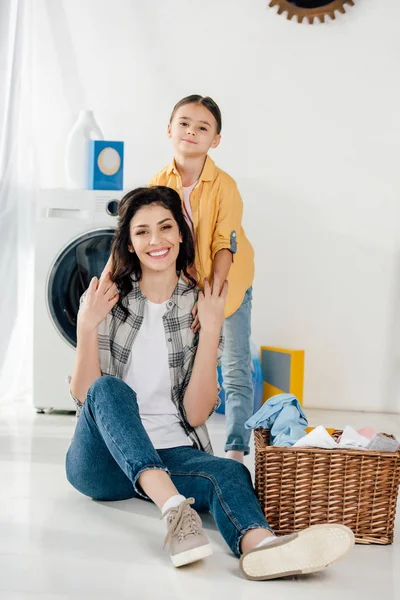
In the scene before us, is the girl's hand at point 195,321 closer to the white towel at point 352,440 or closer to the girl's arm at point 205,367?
the girl's arm at point 205,367

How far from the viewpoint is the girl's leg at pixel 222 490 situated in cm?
158

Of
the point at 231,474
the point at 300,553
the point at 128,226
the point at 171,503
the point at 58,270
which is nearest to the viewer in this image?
the point at 300,553

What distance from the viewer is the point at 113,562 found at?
1.58 m

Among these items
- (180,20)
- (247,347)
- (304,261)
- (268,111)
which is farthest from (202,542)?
(180,20)

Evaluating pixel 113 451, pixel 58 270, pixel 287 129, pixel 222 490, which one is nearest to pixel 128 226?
pixel 113 451

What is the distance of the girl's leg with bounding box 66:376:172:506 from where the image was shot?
161 centimetres

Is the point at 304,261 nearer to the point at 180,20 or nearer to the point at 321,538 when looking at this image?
the point at 180,20

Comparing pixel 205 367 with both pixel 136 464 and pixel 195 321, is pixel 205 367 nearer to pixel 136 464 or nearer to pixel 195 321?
pixel 195 321

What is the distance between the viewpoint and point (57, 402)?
10.5 feet

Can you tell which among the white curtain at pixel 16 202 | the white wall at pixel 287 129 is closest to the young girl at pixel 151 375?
the white curtain at pixel 16 202

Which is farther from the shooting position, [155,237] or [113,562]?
[155,237]

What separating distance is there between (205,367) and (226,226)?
57cm

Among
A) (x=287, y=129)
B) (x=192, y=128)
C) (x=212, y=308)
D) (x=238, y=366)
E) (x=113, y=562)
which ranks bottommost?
(x=113, y=562)

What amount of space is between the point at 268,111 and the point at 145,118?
56 centimetres
